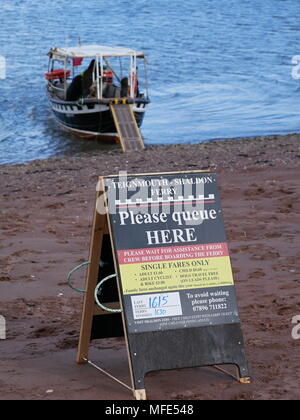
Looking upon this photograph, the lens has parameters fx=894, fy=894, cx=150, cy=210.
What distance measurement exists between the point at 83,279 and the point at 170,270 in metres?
3.07

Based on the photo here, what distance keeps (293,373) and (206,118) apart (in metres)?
24.0

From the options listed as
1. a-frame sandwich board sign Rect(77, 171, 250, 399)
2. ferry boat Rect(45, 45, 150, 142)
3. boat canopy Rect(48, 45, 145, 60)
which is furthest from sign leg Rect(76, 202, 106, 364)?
boat canopy Rect(48, 45, 145, 60)

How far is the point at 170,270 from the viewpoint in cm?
598

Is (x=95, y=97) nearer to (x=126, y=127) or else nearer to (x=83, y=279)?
(x=126, y=127)

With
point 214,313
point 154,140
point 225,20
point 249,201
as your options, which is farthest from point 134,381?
point 225,20

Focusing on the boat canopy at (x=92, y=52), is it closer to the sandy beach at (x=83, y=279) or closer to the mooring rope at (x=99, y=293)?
the sandy beach at (x=83, y=279)

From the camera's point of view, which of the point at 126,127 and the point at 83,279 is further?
the point at 126,127

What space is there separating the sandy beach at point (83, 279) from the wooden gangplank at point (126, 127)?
25.1 ft

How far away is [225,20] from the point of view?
56844 millimetres

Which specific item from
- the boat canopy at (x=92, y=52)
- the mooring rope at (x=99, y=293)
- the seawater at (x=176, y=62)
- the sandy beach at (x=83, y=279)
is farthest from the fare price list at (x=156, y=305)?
the boat canopy at (x=92, y=52)

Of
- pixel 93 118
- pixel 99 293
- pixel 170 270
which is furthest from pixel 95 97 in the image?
pixel 170 270

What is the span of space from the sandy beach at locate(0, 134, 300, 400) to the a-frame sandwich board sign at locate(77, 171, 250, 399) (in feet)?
0.87
